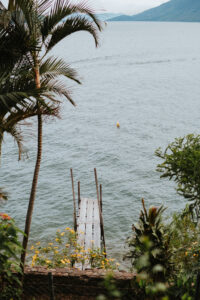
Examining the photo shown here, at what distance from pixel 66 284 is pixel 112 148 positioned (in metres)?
24.6

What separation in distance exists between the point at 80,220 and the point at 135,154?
48.8ft

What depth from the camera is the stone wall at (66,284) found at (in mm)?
8477

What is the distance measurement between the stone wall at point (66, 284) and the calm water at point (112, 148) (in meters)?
3.26

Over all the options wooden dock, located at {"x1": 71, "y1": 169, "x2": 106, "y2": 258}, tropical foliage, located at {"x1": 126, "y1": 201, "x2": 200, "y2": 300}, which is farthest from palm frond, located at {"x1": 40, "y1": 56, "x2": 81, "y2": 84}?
wooden dock, located at {"x1": 71, "y1": 169, "x2": 106, "y2": 258}

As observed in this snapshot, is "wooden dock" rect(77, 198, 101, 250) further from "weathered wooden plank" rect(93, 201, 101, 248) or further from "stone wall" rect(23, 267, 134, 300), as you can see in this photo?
"stone wall" rect(23, 267, 134, 300)

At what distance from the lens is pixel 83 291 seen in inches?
336

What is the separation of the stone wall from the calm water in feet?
10.7

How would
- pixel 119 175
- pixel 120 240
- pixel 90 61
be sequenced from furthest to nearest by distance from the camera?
1. pixel 90 61
2. pixel 119 175
3. pixel 120 240

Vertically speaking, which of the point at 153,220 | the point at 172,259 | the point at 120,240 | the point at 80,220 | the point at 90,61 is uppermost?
the point at 90,61

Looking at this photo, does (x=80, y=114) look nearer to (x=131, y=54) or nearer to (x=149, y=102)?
(x=149, y=102)

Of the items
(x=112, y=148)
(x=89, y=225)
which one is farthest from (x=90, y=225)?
(x=112, y=148)

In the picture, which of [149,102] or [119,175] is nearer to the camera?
[119,175]

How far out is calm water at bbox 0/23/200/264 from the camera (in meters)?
22.2

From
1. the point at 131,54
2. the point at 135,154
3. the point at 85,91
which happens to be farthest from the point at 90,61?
the point at 135,154
